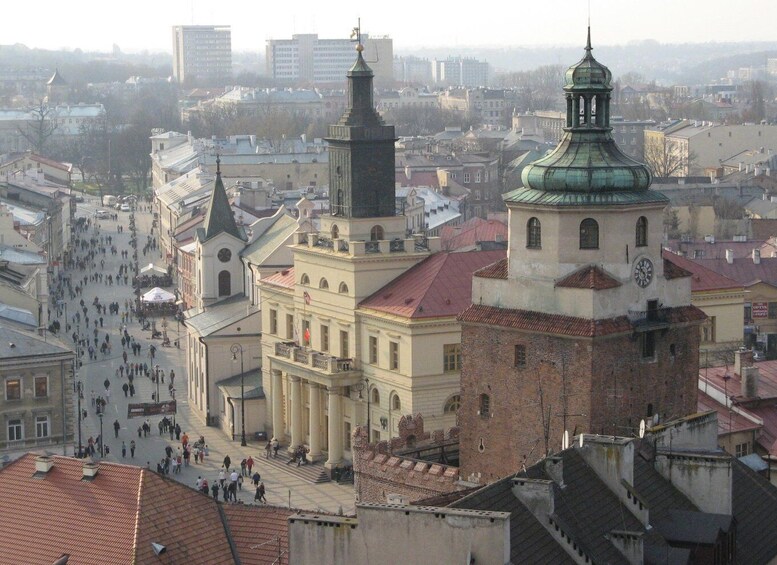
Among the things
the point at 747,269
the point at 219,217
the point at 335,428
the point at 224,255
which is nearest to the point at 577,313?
the point at 335,428

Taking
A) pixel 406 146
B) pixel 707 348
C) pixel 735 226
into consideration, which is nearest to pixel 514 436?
pixel 707 348

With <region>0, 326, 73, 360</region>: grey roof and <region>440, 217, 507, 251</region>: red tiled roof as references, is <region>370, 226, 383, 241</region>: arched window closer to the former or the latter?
<region>0, 326, 73, 360</region>: grey roof

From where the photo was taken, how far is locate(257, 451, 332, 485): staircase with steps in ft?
238

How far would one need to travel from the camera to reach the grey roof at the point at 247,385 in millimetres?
81512

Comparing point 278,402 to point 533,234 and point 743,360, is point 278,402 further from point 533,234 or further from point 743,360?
point 533,234

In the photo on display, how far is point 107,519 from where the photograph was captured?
4572 centimetres

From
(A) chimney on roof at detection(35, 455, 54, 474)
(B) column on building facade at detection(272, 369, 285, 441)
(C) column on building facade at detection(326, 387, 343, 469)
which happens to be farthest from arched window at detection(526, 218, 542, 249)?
(B) column on building facade at detection(272, 369, 285, 441)

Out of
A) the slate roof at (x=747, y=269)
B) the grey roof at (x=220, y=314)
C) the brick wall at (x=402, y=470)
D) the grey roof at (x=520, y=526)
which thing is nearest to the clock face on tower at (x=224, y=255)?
the grey roof at (x=220, y=314)

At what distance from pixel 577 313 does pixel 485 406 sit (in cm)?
369

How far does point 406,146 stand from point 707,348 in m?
124

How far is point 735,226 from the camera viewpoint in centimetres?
12781

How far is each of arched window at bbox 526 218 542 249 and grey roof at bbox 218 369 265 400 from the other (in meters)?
32.0

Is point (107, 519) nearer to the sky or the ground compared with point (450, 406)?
nearer to the sky

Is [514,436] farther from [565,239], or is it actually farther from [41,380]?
[41,380]
